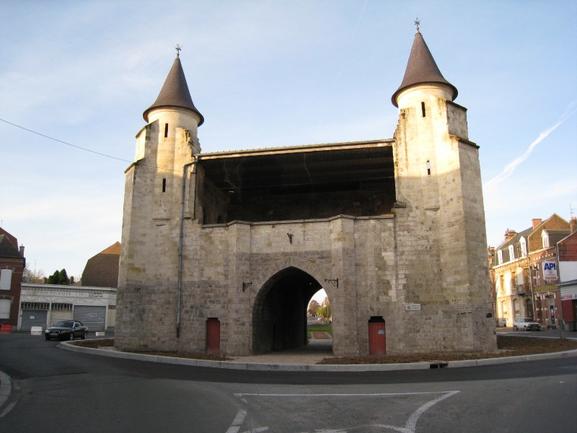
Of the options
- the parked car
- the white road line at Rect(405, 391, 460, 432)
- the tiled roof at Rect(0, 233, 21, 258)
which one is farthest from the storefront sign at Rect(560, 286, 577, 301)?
the tiled roof at Rect(0, 233, 21, 258)

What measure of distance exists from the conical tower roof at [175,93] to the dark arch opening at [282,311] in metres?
10.0

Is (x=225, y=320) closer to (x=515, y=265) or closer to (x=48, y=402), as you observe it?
(x=48, y=402)

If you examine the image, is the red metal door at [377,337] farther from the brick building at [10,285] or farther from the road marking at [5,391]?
the brick building at [10,285]

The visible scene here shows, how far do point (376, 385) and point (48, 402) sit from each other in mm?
6843

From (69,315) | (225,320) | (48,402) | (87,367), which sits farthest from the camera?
(69,315)

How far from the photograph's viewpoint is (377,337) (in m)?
20.6

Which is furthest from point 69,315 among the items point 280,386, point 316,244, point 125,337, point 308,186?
point 280,386

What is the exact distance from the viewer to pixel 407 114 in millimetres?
22703

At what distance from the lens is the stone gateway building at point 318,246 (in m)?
20.3

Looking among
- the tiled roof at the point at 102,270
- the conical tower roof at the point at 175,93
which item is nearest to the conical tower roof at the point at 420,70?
the conical tower roof at the point at 175,93

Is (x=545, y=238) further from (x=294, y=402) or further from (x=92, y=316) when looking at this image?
(x=92, y=316)

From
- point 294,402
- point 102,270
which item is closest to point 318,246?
point 294,402

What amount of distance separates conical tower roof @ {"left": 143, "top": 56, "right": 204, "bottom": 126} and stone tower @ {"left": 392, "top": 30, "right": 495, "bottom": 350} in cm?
1087

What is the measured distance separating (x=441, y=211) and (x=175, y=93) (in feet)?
49.0
